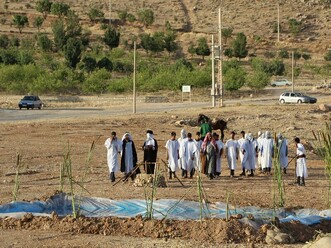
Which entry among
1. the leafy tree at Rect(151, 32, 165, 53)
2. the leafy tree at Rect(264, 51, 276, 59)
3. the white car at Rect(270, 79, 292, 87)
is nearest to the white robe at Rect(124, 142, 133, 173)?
the white car at Rect(270, 79, 292, 87)

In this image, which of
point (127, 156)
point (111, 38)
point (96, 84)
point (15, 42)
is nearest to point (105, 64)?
point (96, 84)

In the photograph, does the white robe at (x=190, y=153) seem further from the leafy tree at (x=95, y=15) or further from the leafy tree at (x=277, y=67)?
the leafy tree at (x=95, y=15)

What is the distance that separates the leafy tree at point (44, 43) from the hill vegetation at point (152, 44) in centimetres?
10

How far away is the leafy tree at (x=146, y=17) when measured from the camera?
306 ft

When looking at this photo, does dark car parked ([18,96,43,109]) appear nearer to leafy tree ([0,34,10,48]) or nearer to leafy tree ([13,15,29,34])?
leafy tree ([0,34,10,48])

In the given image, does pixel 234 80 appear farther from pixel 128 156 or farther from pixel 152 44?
pixel 128 156

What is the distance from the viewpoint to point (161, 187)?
61.6 feet

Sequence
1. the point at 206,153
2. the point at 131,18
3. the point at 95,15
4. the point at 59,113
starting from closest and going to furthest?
the point at 206,153, the point at 59,113, the point at 95,15, the point at 131,18

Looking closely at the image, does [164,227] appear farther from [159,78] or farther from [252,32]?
[252,32]

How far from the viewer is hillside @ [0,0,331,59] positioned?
9119 centimetres

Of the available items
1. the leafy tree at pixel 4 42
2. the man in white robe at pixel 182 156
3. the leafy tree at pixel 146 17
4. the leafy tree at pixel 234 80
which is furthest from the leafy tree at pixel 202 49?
the man in white robe at pixel 182 156

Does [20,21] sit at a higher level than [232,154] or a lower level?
higher

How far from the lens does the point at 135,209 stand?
1523 cm

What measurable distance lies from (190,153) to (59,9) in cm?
7373
